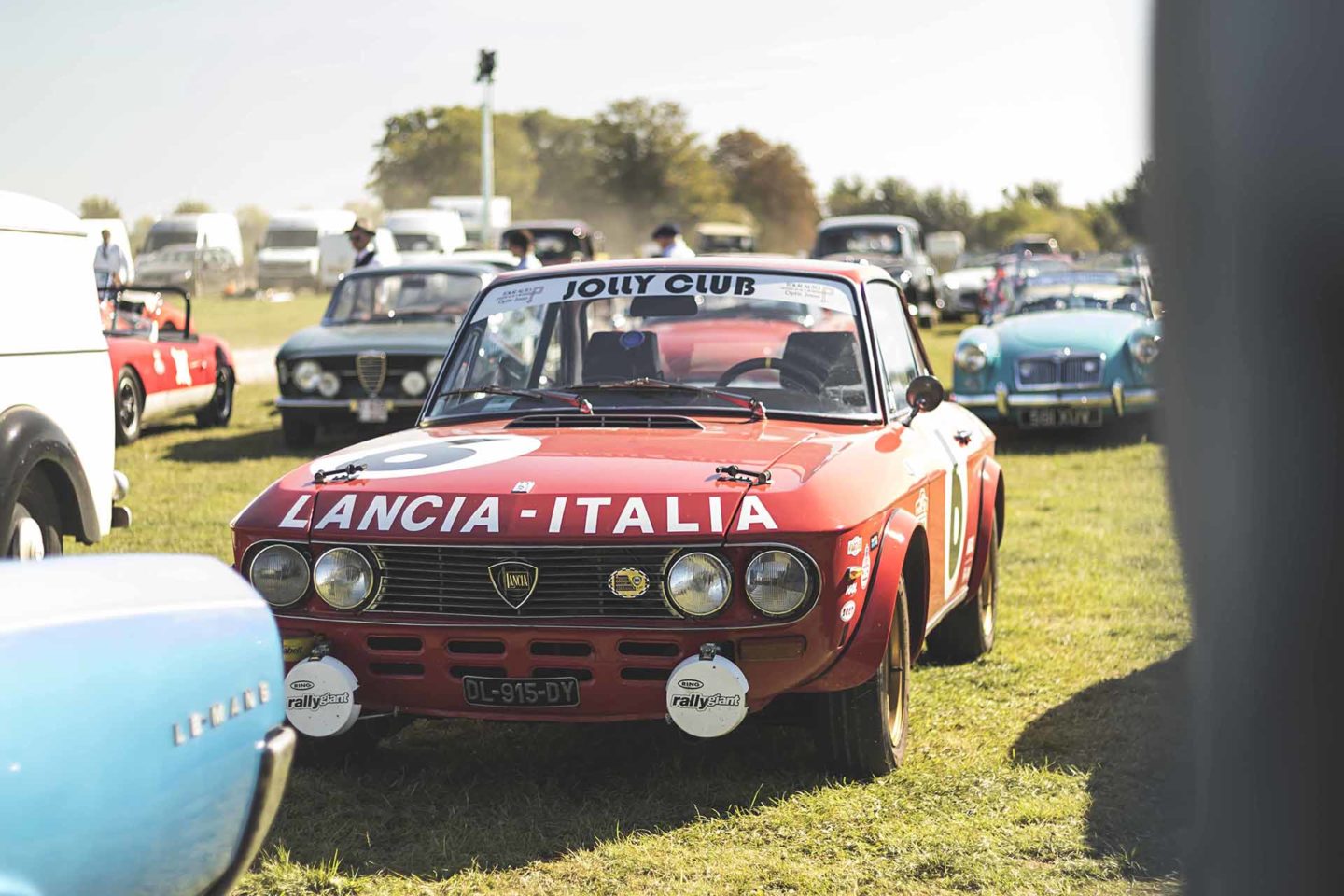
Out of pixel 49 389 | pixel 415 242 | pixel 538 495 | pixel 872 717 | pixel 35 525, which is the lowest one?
pixel 872 717

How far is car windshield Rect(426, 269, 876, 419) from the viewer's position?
5098mm

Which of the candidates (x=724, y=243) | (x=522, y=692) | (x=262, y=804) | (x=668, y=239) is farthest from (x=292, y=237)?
(x=262, y=804)

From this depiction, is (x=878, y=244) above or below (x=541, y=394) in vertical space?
above

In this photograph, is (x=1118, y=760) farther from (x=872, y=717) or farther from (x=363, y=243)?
(x=363, y=243)

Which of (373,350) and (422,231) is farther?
(422,231)

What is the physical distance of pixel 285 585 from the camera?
4211 mm

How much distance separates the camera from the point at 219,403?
14312mm

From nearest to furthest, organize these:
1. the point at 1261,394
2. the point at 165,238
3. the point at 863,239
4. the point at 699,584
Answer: the point at 1261,394 < the point at 699,584 < the point at 863,239 < the point at 165,238

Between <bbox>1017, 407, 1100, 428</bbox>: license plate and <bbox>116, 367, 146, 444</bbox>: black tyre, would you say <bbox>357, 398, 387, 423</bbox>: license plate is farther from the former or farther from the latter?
<bbox>1017, 407, 1100, 428</bbox>: license plate

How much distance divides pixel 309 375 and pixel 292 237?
108ft

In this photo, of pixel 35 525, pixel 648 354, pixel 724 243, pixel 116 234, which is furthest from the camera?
pixel 724 243

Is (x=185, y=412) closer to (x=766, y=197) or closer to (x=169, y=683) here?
(x=169, y=683)

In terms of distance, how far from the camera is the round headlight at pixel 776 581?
4.00m

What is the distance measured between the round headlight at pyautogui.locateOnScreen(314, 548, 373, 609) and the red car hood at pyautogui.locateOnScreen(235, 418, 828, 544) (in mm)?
59
